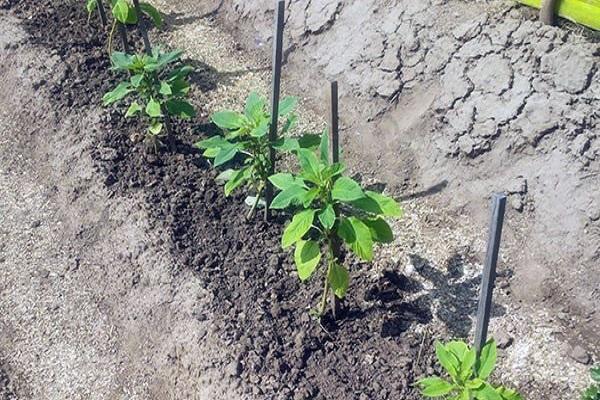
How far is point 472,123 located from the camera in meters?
4.27

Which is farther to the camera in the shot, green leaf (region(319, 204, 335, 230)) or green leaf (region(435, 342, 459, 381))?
green leaf (region(319, 204, 335, 230))

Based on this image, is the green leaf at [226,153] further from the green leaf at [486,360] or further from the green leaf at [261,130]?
the green leaf at [486,360]

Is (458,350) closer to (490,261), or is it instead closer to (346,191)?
(490,261)

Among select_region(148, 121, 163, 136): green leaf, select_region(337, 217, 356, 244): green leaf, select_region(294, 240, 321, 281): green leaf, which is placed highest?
select_region(148, 121, 163, 136): green leaf

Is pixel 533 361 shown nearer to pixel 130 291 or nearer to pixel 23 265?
pixel 130 291

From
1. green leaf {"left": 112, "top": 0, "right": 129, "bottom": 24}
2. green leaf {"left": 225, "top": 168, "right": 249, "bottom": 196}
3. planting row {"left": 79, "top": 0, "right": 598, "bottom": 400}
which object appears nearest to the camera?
planting row {"left": 79, "top": 0, "right": 598, "bottom": 400}

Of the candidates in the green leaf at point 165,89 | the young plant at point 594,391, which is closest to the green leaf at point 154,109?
the green leaf at point 165,89

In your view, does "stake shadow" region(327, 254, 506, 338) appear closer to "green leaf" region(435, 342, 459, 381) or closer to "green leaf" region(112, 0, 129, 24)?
"green leaf" region(435, 342, 459, 381)

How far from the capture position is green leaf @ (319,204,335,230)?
3154 millimetres

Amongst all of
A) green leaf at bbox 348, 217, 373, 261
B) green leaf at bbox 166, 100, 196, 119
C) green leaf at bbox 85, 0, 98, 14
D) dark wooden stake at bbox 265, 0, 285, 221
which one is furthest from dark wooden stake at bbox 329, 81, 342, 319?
green leaf at bbox 85, 0, 98, 14

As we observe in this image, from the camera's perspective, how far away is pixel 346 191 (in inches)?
126

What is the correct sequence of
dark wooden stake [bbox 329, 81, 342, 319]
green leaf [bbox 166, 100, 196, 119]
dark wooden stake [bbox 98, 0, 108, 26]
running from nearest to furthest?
dark wooden stake [bbox 329, 81, 342, 319] < green leaf [bbox 166, 100, 196, 119] < dark wooden stake [bbox 98, 0, 108, 26]

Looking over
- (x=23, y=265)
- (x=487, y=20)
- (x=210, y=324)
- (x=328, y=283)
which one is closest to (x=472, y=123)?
(x=487, y=20)

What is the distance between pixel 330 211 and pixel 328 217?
3 cm
